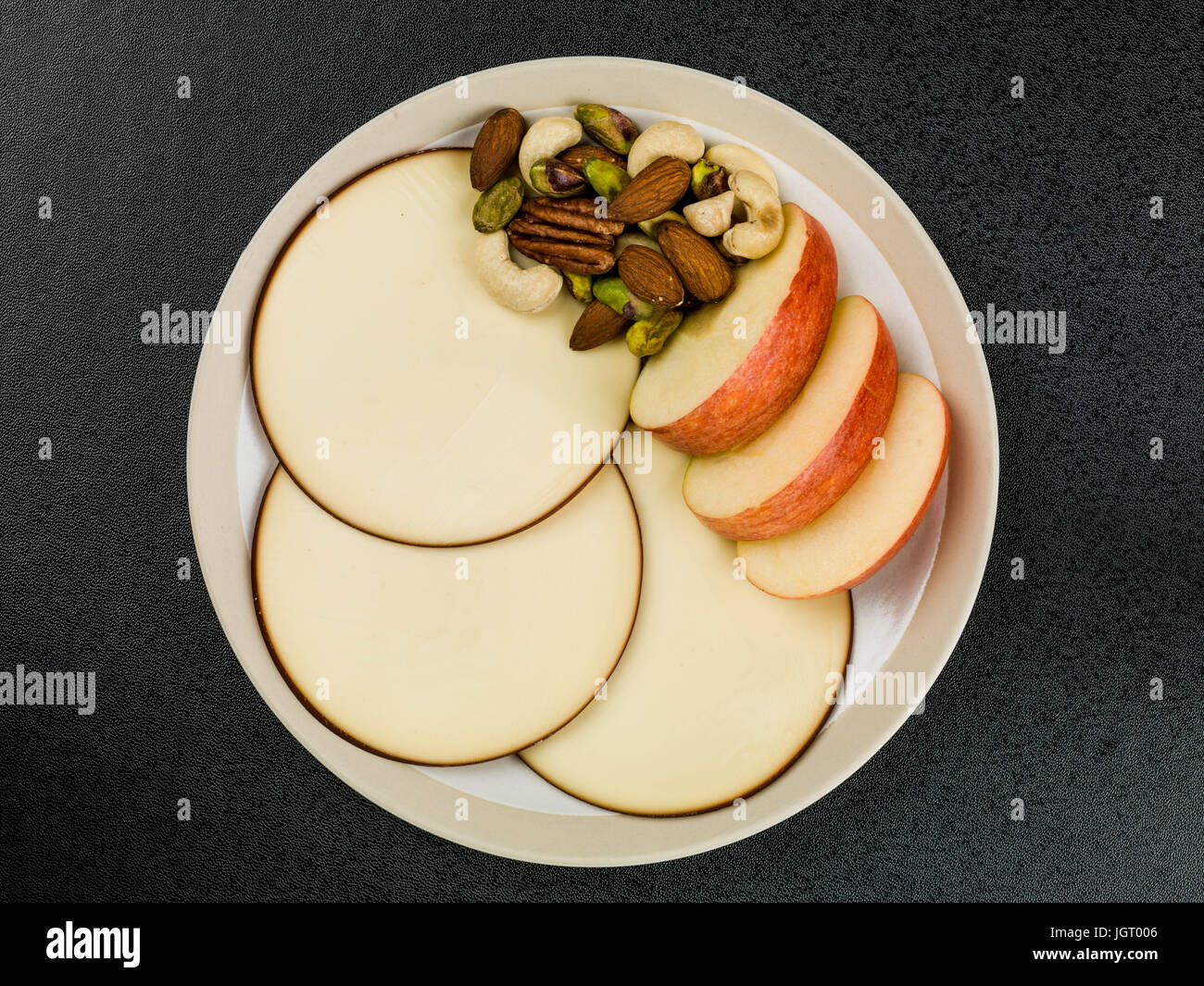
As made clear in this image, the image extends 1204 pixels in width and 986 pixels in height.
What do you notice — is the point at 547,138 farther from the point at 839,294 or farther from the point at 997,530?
Result: the point at 997,530

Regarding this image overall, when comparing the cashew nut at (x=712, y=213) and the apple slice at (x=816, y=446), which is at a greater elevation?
the cashew nut at (x=712, y=213)

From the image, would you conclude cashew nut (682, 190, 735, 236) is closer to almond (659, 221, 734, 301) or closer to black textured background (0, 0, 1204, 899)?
almond (659, 221, 734, 301)

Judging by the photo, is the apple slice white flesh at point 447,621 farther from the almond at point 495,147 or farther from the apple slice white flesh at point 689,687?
the almond at point 495,147

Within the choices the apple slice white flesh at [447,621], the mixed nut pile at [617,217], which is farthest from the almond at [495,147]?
the apple slice white flesh at [447,621]

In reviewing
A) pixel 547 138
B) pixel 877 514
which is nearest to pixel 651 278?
pixel 547 138

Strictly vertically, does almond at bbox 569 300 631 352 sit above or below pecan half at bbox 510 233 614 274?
below

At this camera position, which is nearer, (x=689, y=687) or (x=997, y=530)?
(x=689, y=687)

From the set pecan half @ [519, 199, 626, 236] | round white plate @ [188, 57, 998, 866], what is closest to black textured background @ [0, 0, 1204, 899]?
round white plate @ [188, 57, 998, 866]
